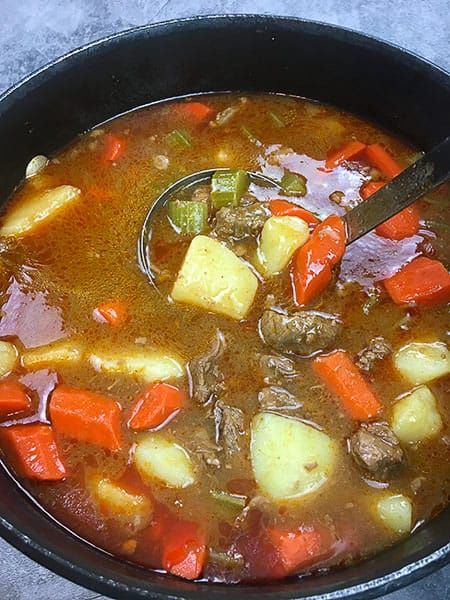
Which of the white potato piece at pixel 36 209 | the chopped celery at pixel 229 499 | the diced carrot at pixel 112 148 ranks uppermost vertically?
the diced carrot at pixel 112 148

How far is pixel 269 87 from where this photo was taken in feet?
12.7

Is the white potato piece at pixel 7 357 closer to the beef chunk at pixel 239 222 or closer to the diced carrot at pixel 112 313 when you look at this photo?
the diced carrot at pixel 112 313

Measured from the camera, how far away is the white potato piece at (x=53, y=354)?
2969mm

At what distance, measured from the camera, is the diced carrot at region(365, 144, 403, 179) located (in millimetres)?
3562

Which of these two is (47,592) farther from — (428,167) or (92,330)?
(428,167)

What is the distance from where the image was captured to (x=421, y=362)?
2.96 metres

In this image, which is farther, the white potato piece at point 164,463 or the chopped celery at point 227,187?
the chopped celery at point 227,187


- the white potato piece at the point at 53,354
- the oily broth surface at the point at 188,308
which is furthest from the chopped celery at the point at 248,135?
the white potato piece at the point at 53,354

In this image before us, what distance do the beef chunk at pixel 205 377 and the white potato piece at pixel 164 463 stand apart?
0.22 meters

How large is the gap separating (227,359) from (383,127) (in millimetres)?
1601

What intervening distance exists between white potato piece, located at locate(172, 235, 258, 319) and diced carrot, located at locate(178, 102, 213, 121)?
941mm

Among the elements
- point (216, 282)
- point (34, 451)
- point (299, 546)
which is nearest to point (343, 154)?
point (216, 282)

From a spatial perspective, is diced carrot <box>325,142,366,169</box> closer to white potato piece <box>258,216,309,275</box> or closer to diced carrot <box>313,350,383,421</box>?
white potato piece <box>258,216,309,275</box>

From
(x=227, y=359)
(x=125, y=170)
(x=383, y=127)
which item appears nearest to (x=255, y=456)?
(x=227, y=359)
